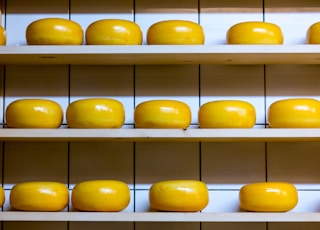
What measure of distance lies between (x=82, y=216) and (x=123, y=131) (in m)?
0.21

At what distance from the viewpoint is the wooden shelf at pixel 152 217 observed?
1.11 m

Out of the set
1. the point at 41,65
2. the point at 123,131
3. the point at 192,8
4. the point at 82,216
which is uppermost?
the point at 192,8

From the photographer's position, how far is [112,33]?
116cm

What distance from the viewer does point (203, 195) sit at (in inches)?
44.3

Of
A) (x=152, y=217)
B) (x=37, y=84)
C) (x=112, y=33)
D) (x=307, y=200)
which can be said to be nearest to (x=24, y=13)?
(x=37, y=84)

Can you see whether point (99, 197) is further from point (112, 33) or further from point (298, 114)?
point (298, 114)

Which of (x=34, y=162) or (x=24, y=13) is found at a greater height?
(x=24, y=13)

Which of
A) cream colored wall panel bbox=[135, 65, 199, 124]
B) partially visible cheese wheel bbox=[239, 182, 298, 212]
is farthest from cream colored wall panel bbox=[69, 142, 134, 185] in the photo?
partially visible cheese wheel bbox=[239, 182, 298, 212]

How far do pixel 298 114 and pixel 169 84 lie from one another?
0.36 meters

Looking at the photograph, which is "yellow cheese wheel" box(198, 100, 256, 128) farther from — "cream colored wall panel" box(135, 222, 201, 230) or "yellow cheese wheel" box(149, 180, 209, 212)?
"cream colored wall panel" box(135, 222, 201, 230)

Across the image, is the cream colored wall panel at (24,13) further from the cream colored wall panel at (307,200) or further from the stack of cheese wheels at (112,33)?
the cream colored wall panel at (307,200)

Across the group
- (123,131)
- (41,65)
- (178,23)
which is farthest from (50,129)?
A: (178,23)

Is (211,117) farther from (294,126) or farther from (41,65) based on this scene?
(41,65)

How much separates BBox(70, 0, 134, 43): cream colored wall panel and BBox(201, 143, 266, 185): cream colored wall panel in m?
0.41
